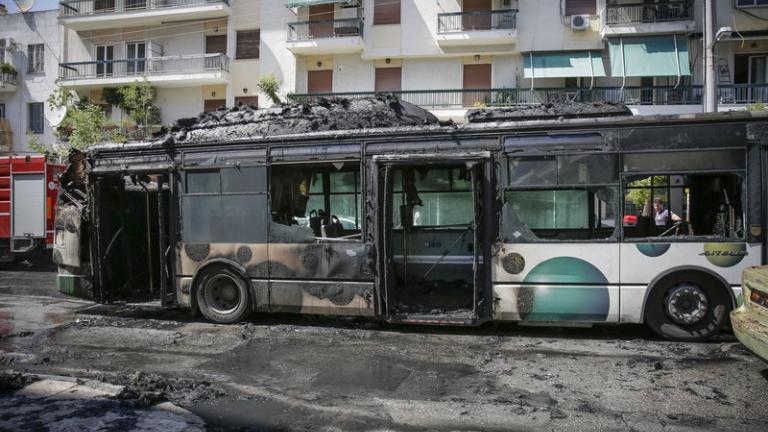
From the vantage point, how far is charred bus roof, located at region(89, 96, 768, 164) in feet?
21.5

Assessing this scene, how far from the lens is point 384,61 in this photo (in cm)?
2519

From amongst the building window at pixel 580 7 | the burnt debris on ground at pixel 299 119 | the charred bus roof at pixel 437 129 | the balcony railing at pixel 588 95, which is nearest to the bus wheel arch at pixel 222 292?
the charred bus roof at pixel 437 129

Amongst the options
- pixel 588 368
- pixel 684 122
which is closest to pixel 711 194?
pixel 684 122

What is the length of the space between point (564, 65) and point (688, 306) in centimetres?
1826

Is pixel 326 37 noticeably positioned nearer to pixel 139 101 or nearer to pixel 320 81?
pixel 320 81

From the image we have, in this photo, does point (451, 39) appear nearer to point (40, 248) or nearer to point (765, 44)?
point (765, 44)

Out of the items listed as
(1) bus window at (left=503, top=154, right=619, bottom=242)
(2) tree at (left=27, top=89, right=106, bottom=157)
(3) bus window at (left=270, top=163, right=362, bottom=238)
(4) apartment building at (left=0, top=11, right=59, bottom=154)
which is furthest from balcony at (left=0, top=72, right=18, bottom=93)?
(1) bus window at (left=503, top=154, right=619, bottom=242)

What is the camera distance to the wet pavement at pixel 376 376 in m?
4.47

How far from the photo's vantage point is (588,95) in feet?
74.4

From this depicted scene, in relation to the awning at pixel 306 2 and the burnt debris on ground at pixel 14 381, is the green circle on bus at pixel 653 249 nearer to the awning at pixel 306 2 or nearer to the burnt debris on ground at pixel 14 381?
the burnt debris on ground at pixel 14 381

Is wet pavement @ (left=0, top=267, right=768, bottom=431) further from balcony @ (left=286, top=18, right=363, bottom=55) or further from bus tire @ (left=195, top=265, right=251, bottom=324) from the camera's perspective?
balcony @ (left=286, top=18, right=363, bottom=55)

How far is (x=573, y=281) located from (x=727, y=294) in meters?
1.75

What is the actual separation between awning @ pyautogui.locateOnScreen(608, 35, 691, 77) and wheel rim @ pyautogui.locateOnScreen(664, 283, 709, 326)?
17.9m

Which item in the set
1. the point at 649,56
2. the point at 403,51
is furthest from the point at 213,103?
the point at 649,56
